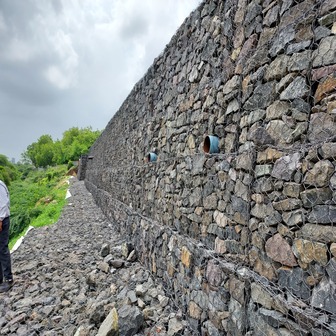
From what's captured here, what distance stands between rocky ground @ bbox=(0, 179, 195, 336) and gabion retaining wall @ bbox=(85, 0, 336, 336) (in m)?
0.33

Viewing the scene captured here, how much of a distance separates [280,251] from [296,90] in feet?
3.38

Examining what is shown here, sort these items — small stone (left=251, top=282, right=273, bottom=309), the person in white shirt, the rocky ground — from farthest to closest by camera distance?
the person in white shirt → the rocky ground → small stone (left=251, top=282, right=273, bottom=309)

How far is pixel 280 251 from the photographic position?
1893 mm

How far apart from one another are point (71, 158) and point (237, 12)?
Answer: 42.3 meters

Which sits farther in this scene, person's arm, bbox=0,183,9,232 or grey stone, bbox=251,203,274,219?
person's arm, bbox=0,183,9,232

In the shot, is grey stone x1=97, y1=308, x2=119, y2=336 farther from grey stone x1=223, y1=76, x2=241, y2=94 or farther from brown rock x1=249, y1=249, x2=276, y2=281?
grey stone x1=223, y1=76, x2=241, y2=94

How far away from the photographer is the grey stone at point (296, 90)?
1.81 metres

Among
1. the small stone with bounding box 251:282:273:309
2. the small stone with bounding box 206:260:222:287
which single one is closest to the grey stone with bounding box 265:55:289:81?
the small stone with bounding box 251:282:273:309

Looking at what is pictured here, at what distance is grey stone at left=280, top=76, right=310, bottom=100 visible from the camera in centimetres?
181

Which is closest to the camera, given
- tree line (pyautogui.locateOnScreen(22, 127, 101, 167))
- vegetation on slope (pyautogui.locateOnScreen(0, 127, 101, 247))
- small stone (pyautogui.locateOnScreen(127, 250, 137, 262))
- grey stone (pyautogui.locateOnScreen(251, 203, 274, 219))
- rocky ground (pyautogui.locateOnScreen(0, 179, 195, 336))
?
grey stone (pyautogui.locateOnScreen(251, 203, 274, 219))

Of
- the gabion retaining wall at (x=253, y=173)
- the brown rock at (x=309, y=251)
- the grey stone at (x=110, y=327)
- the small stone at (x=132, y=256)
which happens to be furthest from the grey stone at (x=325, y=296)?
the small stone at (x=132, y=256)

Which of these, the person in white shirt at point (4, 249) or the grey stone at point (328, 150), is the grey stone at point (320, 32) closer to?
the grey stone at point (328, 150)

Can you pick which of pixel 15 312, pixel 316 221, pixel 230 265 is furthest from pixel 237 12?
pixel 15 312

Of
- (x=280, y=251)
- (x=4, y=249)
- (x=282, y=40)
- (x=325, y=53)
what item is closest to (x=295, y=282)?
(x=280, y=251)
